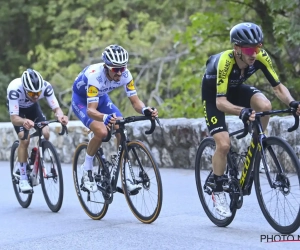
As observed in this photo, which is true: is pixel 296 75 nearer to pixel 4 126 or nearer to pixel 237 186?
pixel 4 126

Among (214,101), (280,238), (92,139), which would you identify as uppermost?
(214,101)

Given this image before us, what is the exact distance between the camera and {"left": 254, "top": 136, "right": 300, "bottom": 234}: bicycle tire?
242 inches

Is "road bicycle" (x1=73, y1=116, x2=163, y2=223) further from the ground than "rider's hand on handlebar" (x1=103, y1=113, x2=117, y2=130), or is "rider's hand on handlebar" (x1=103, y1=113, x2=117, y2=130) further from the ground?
"rider's hand on handlebar" (x1=103, y1=113, x2=117, y2=130)

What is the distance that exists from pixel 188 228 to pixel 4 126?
10.5 meters

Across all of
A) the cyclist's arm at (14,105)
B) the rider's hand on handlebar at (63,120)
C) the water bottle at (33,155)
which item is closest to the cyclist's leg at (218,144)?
the rider's hand on handlebar at (63,120)

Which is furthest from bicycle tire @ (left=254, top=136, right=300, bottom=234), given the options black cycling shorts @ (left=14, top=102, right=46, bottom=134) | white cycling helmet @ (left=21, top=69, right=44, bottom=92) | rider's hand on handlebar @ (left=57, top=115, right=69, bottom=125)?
black cycling shorts @ (left=14, top=102, right=46, bottom=134)

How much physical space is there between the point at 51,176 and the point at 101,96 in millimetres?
1346

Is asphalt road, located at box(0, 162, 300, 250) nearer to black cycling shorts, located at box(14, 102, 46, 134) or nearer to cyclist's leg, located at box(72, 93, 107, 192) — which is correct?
cyclist's leg, located at box(72, 93, 107, 192)

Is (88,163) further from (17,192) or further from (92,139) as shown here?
(17,192)

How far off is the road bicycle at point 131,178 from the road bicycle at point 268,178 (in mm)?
581

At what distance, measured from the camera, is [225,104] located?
6.60 meters

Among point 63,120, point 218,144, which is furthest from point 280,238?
point 63,120

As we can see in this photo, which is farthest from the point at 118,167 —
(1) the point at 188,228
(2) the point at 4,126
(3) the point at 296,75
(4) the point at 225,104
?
(2) the point at 4,126

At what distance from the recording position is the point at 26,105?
31.3ft
